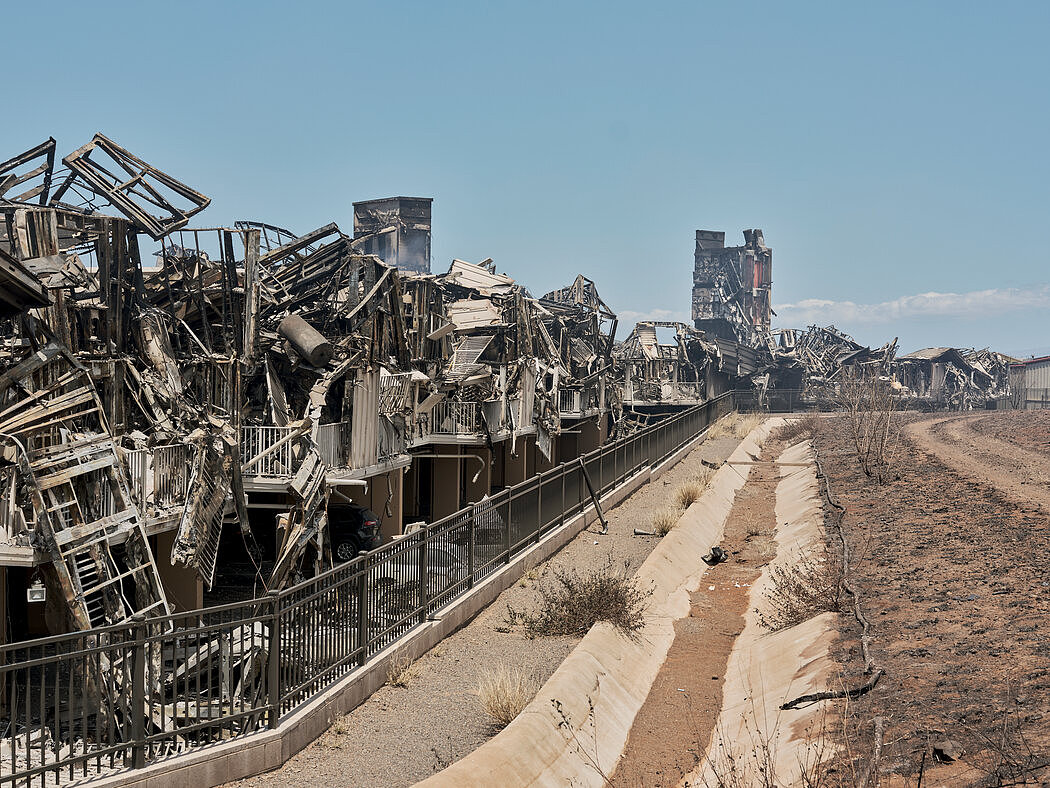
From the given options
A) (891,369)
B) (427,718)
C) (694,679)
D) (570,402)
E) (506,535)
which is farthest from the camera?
(891,369)

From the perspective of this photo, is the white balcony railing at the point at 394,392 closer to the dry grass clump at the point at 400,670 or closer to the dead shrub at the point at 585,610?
the dead shrub at the point at 585,610

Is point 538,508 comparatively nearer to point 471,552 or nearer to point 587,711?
point 471,552

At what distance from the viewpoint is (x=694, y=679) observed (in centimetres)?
1388

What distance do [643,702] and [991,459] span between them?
91.8ft

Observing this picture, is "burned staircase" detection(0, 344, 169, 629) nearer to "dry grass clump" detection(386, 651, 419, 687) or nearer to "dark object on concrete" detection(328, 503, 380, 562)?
"dry grass clump" detection(386, 651, 419, 687)

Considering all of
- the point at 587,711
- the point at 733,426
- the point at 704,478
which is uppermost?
the point at 733,426

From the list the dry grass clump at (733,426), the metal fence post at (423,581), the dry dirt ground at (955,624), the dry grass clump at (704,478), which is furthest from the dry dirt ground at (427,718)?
the dry grass clump at (733,426)

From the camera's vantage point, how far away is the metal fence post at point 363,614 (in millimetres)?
11734

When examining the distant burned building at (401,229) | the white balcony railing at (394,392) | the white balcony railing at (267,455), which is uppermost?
the distant burned building at (401,229)

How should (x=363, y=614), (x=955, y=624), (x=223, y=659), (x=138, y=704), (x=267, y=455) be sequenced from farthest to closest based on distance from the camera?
1. (x=267, y=455)
2. (x=955, y=624)
3. (x=363, y=614)
4. (x=223, y=659)
5. (x=138, y=704)

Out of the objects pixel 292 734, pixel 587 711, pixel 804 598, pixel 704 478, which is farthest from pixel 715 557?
pixel 292 734

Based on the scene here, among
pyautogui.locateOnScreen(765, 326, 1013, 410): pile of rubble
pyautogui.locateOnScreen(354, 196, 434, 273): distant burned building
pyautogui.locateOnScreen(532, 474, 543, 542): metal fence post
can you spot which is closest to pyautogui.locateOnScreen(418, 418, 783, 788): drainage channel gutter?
pyautogui.locateOnScreen(532, 474, 543, 542): metal fence post

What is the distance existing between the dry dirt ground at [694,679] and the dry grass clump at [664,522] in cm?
154

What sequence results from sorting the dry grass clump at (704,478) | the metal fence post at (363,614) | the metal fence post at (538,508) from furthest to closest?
the dry grass clump at (704,478), the metal fence post at (538,508), the metal fence post at (363,614)
